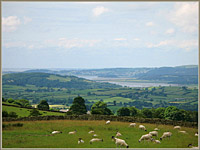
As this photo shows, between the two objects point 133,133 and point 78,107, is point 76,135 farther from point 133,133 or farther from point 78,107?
point 78,107

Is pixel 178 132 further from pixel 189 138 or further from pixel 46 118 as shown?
pixel 46 118

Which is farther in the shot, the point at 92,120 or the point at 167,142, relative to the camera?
the point at 92,120

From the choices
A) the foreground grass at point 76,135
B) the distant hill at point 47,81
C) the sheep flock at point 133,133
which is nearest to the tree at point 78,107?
the foreground grass at point 76,135

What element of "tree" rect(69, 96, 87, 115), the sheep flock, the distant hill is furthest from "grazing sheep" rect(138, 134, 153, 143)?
the distant hill

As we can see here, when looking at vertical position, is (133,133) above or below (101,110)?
above

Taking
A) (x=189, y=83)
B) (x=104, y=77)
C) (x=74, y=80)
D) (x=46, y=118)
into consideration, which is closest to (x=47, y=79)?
(x=74, y=80)

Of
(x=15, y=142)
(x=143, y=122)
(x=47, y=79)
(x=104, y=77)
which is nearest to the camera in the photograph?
(x=15, y=142)

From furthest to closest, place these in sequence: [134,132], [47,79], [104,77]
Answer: [104,77]
[47,79]
[134,132]

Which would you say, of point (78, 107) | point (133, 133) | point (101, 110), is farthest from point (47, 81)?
point (133, 133)
